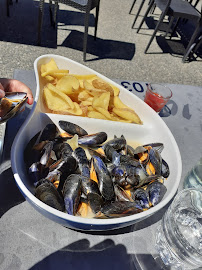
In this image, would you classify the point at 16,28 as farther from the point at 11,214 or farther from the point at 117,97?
the point at 11,214

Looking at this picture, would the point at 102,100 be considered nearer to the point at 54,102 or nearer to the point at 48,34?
the point at 54,102

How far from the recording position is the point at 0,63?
258 cm

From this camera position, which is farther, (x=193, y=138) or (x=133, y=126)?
(x=193, y=138)

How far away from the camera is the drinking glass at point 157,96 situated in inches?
48.6

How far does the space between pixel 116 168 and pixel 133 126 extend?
307 mm

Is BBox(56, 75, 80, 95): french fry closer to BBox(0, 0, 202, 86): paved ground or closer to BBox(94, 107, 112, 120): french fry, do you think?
BBox(94, 107, 112, 120): french fry

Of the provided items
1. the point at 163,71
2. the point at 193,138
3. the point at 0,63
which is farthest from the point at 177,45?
the point at 193,138

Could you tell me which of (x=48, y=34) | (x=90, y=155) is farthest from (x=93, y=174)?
(x=48, y=34)

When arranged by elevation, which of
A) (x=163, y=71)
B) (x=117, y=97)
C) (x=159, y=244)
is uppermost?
(x=117, y=97)

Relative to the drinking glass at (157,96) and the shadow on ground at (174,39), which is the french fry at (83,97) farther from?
the shadow on ground at (174,39)

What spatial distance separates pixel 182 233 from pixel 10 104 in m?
0.67

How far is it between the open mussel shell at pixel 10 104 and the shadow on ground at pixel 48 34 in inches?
104

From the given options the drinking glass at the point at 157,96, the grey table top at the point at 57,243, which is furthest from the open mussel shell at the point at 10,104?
the drinking glass at the point at 157,96

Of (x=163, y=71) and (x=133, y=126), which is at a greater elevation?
(x=133, y=126)
